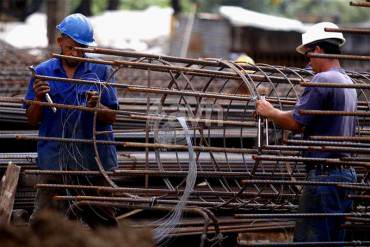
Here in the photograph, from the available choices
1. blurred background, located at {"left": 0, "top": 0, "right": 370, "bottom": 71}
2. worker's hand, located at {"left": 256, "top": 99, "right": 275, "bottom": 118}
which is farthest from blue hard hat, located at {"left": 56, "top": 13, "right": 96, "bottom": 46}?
blurred background, located at {"left": 0, "top": 0, "right": 370, "bottom": 71}

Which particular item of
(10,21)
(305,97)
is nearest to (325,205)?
(305,97)

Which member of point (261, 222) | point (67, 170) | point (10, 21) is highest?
point (10, 21)

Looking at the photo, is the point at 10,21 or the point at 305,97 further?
the point at 10,21

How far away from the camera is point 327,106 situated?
630 centimetres

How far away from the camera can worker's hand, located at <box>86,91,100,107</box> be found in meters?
6.56

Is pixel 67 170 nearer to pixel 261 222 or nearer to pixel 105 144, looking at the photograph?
pixel 105 144

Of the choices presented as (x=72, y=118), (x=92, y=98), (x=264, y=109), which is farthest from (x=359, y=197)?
(x=72, y=118)

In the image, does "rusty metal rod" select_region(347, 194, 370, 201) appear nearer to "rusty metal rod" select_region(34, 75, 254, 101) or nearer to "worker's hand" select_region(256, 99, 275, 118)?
"worker's hand" select_region(256, 99, 275, 118)

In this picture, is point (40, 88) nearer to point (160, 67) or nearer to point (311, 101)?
point (160, 67)

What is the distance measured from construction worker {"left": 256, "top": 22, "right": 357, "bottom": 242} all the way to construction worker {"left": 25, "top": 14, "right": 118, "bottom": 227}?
139 centimetres

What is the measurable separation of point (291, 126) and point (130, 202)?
129cm

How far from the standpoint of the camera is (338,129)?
6379 millimetres

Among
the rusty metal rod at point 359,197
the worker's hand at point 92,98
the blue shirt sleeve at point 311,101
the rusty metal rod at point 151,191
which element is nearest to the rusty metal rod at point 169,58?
the worker's hand at point 92,98

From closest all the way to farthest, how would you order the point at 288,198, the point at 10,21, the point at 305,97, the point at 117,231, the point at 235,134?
the point at 117,231 < the point at 305,97 < the point at 288,198 < the point at 235,134 < the point at 10,21
